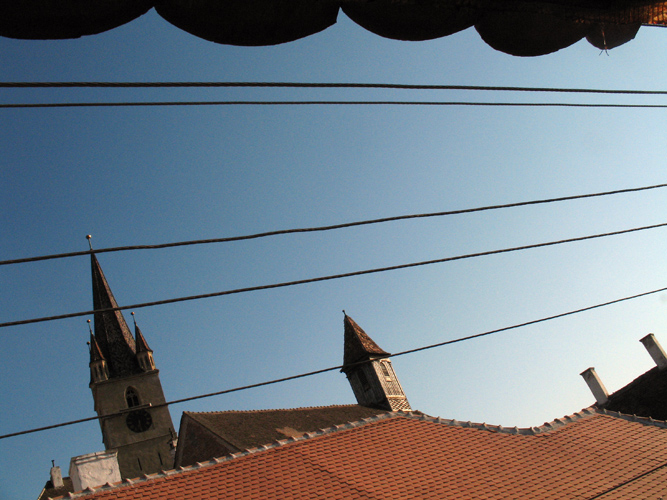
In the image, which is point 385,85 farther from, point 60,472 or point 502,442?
point 60,472

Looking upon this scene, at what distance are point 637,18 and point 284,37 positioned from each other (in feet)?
7.07

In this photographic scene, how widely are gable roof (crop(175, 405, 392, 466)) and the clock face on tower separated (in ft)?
48.5

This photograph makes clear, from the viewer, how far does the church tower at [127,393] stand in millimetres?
Answer: 32406

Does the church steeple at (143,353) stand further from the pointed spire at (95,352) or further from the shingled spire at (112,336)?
the pointed spire at (95,352)

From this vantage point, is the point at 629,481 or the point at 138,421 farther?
the point at 138,421

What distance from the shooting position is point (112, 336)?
4006 centimetres

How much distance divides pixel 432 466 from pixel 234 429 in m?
10.7

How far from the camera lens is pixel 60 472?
2895 centimetres

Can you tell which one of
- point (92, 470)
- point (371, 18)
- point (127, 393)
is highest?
point (127, 393)

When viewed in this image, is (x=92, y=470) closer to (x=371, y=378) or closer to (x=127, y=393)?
(x=371, y=378)

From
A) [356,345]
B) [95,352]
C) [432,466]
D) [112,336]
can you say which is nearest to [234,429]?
[432,466]

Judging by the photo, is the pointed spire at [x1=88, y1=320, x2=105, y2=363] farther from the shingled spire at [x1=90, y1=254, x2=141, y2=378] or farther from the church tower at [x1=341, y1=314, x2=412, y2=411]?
the church tower at [x1=341, y1=314, x2=412, y2=411]

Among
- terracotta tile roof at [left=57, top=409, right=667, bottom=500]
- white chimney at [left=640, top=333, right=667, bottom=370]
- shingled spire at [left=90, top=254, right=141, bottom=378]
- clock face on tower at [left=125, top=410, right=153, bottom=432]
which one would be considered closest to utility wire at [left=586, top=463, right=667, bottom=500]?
terracotta tile roof at [left=57, top=409, right=667, bottom=500]

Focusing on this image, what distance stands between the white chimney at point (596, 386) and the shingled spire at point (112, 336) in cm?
3089
